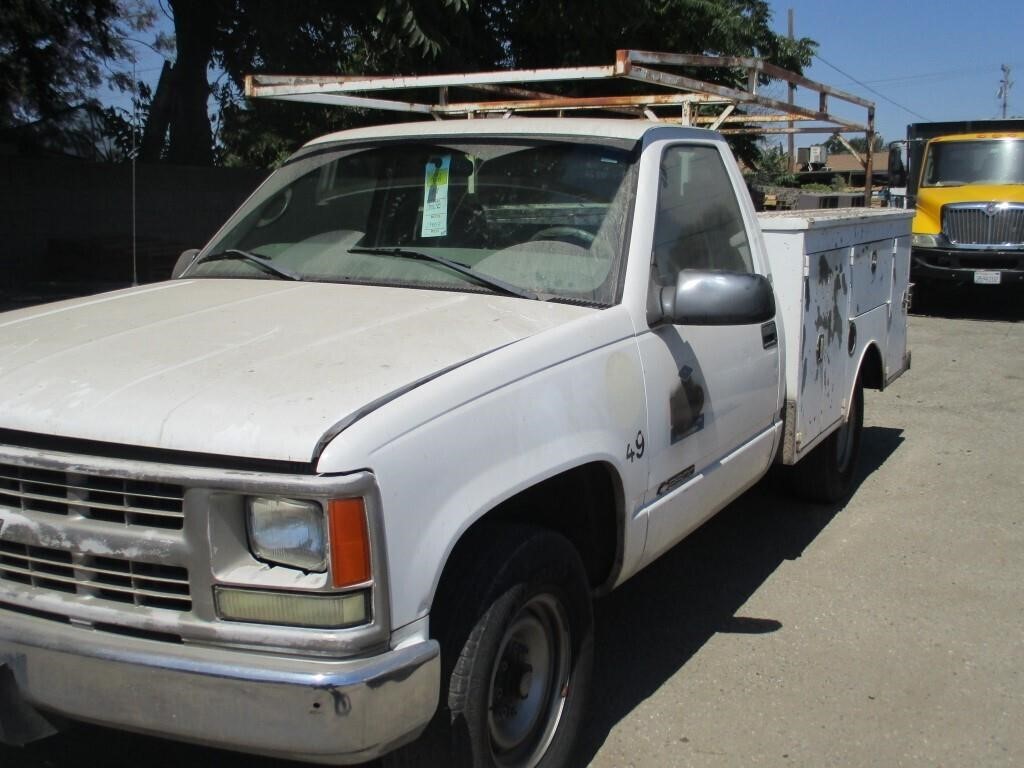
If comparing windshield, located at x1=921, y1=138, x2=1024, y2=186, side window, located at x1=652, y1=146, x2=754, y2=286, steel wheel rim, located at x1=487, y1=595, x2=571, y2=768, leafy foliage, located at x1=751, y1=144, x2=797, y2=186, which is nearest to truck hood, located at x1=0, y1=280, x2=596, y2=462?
side window, located at x1=652, y1=146, x2=754, y2=286

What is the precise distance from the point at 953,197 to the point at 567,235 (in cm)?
1323

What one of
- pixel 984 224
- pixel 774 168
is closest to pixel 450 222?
pixel 984 224

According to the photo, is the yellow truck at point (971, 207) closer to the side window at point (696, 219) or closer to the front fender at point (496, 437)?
the side window at point (696, 219)

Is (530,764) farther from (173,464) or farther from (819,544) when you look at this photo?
(819,544)

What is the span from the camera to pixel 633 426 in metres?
3.33

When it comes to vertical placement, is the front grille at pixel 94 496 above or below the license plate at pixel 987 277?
above

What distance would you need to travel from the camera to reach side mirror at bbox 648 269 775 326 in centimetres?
341

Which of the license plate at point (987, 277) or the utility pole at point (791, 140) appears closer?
the utility pole at point (791, 140)

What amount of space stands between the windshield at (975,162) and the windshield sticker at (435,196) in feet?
44.5

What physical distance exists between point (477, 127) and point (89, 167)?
11738mm

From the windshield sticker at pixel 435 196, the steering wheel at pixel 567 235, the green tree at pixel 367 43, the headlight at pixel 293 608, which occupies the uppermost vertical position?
the green tree at pixel 367 43

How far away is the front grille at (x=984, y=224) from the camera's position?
14.8m

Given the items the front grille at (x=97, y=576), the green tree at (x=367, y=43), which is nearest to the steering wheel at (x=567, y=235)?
the front grille at (x=97, y=576)

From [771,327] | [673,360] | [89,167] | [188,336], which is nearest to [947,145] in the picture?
[89,167]
